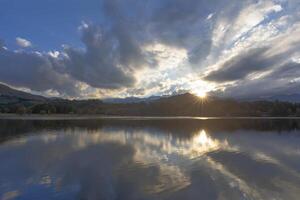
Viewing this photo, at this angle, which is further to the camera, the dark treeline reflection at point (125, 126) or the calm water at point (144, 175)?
the dark treeline reflection at point (125, 126)

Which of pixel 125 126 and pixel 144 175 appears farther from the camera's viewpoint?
pixel 125 126

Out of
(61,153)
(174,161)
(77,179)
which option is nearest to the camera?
(77,179)

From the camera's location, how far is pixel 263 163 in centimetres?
3347

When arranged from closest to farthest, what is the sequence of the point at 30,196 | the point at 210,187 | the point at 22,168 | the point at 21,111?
the point at 30,196 → the point at 210,187 → the point at 22,168 → the point at 21,111

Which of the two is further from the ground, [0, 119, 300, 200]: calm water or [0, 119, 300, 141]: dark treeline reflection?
[0, 119, 300, 141]: dark treeline reflection

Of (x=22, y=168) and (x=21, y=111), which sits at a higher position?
(x=21, y=111)

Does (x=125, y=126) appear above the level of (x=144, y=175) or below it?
above

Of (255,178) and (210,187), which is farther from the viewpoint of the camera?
(255,178)

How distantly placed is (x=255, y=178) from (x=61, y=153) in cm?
2347

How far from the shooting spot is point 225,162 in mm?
33219

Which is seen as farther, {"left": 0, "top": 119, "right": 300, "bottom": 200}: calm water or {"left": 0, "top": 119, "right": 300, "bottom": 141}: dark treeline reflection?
{"left": 0, "top": 119, "right": 300, "bottom": 141}: dark treeline reflection

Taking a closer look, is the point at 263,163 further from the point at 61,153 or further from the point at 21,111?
the point at 21,111

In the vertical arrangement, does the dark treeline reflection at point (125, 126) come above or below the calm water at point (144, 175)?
above

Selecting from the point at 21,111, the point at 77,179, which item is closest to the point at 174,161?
the point at 77,179
